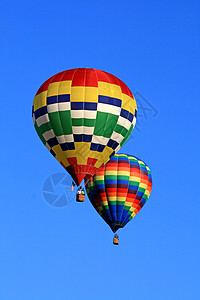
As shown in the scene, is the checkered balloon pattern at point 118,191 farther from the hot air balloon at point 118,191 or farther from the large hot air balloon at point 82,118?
the large hot air balloon at point 82,118

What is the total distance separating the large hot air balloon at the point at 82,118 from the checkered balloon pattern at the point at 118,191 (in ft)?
20.9

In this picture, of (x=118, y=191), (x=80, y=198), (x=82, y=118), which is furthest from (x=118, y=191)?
(x=82, y=118)

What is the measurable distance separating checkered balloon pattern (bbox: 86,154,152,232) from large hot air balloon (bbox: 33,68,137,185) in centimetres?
636

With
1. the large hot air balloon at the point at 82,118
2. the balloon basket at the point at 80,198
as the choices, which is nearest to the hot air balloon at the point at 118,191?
the large hot air balloon at the point at 82,118

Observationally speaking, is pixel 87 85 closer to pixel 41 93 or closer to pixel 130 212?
pixel 41 93

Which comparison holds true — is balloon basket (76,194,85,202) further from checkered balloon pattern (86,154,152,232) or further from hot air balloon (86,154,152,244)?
checkered balloon pattern (86,154,152,232)

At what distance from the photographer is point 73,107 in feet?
106

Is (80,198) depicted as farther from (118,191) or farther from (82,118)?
(118,191)

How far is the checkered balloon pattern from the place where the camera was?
39656 mm

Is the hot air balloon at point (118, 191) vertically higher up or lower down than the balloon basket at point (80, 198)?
higher up

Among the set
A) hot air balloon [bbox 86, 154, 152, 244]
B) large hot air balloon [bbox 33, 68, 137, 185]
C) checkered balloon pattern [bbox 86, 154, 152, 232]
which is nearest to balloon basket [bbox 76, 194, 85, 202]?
large hot air balloon [bbox 33, 68, 137, 185]

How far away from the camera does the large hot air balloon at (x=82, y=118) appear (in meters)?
32.3

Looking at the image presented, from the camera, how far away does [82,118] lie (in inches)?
1272

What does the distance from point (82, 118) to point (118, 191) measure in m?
8.31
